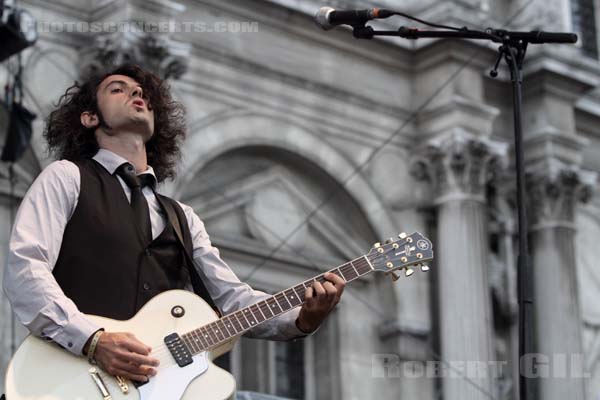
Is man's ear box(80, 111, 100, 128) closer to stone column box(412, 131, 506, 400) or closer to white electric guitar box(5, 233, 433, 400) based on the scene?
white electric guitar box(5, 233, 433, 400)

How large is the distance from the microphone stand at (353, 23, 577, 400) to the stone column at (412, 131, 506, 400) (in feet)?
32.1

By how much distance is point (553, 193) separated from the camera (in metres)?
21.1

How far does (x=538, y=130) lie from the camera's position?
838 inches

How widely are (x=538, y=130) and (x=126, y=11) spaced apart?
269 inches

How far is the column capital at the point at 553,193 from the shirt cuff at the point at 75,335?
15193 mm

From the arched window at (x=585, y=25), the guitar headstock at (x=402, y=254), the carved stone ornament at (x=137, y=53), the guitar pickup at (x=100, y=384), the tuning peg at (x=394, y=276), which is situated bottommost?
the guitar pickup at (x=100, y=384)

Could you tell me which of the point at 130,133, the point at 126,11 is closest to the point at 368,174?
the point at 126,11

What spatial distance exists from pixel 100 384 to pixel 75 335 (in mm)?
236

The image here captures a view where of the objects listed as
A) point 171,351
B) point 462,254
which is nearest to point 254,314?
point 171,351

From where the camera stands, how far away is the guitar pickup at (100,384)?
6.46m

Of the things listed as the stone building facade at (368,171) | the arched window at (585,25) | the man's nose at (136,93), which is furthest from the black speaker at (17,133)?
the arched window at (585,25)

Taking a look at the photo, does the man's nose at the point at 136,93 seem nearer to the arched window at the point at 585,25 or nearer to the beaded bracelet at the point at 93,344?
the beaded bracelet at the point at 93,344

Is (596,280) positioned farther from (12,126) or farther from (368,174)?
(12,126)

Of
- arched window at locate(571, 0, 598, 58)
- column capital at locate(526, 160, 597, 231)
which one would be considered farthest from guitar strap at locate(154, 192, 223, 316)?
arched window at locate(571, 0, 598, 58)
